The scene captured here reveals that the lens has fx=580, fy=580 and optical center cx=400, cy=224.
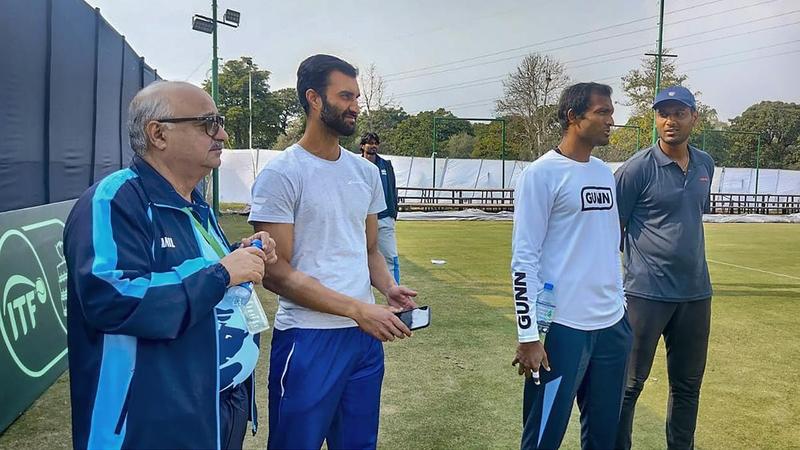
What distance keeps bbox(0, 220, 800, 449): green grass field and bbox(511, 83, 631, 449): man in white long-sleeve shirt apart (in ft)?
2.79

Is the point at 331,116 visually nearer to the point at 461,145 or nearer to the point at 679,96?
the point at 679,96

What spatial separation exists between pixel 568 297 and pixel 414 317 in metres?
0.75

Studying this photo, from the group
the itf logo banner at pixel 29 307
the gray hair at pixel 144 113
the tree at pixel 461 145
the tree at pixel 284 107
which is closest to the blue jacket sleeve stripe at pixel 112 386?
the gray hair at pixel 144 113

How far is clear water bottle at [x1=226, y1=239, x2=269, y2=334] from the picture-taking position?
1.73 meters

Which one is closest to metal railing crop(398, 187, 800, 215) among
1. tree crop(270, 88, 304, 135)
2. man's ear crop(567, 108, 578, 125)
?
man's ear crop(567, 108, 578, 125)

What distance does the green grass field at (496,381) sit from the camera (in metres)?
3.46

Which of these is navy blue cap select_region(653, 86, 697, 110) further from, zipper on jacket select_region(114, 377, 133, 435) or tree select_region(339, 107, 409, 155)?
tree select_region(339, 107, 409, 155)

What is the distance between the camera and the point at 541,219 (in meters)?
2.45

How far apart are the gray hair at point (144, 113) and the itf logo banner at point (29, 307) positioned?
97.2 inches

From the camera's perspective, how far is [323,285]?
2.04 m

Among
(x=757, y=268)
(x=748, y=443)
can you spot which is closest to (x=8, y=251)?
(x=748, y=443)

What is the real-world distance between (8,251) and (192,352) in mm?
2793

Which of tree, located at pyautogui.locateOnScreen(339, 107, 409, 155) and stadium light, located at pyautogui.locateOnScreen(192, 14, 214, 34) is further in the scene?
tree, located at pyautogui.locateOnScreen(339, 107, 409, 155)

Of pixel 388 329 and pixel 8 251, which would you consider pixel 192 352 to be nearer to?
pixel 388 329
